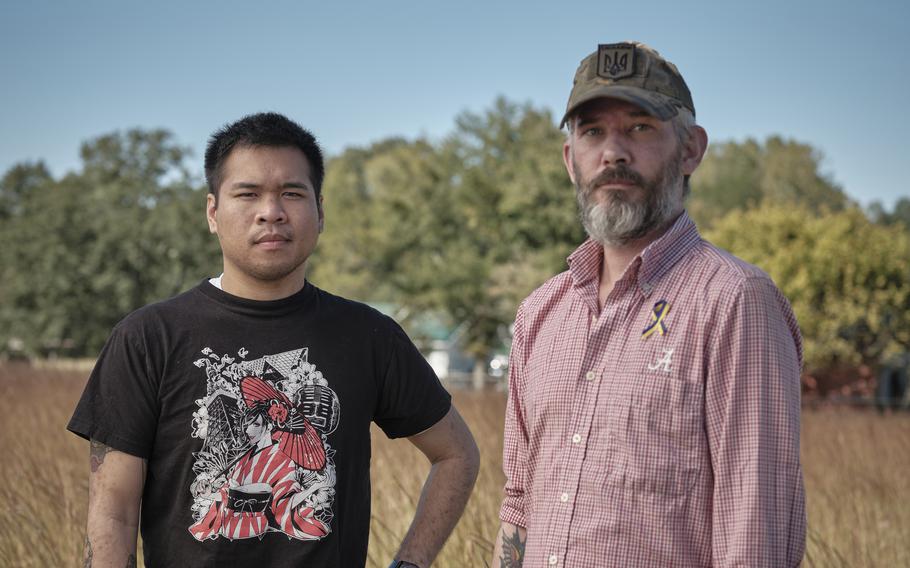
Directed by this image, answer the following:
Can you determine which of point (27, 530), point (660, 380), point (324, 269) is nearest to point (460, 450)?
point (660, 380)

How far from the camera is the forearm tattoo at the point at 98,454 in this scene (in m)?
2.27

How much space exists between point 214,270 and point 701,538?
1805 inches

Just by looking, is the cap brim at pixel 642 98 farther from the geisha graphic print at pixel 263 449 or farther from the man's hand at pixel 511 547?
the man's hand at pixel 511 547

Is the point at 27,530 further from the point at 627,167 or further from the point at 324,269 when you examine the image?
the point at 324,269

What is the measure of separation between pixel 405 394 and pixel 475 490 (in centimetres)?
258

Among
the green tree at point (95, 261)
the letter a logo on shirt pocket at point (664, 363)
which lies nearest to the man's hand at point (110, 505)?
the letter a logo on shirt pocket at point (664, 363)

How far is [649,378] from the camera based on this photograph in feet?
6.58

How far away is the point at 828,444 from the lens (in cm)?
961

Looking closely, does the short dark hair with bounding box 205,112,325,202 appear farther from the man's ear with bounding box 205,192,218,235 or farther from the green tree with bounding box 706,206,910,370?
the green tree with bounding box 706,206,910,370

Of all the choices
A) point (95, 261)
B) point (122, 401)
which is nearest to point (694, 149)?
point (122, 401)

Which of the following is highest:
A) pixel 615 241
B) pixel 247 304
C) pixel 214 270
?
pixel 214 270

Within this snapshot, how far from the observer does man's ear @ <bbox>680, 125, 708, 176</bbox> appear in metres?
2.27

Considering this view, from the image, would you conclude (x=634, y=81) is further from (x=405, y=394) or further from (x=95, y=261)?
(x=95, y=261)

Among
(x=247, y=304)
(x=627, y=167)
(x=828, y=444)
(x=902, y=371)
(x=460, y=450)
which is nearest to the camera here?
(x=627, y=167)
